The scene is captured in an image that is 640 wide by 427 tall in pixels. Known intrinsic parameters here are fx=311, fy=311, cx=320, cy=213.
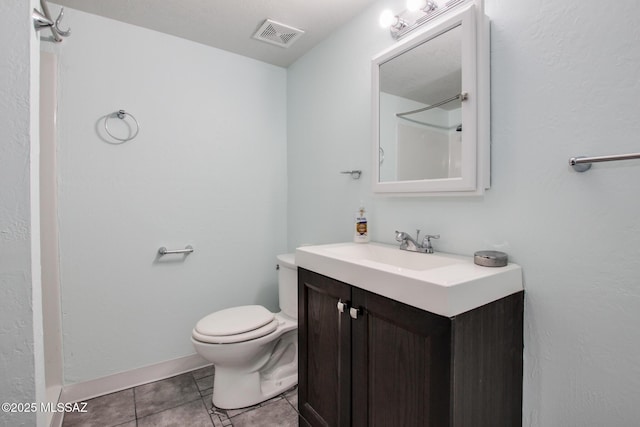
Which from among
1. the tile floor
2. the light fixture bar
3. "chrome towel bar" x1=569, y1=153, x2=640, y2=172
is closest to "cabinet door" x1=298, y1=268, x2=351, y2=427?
the tile floor

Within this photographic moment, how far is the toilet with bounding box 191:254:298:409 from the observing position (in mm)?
1589

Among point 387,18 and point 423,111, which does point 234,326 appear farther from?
point 387,18

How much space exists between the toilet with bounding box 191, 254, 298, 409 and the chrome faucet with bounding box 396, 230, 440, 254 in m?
0.73

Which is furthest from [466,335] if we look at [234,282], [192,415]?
[234,282]

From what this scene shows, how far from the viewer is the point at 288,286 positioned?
1961mm

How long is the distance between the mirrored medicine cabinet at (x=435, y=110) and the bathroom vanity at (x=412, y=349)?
35 centimetres

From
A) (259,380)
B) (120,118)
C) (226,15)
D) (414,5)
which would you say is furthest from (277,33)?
(259,380)

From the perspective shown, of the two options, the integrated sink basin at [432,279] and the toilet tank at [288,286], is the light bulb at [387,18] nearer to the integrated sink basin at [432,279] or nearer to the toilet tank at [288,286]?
the integrated sink basin at [432,279]

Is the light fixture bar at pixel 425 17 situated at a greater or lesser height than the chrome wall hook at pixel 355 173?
greater

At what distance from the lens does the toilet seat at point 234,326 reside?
5.19ft

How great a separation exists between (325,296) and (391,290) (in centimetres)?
39

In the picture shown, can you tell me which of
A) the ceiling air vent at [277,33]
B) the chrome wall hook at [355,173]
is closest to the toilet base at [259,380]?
the chrome wall hook at [355,173]

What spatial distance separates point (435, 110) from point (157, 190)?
5.52 ft

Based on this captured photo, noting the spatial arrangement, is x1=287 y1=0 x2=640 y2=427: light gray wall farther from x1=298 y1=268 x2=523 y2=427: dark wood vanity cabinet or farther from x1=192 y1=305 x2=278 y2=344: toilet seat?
x1=192 y1=305 x2=278 y2=344: toilet seat
